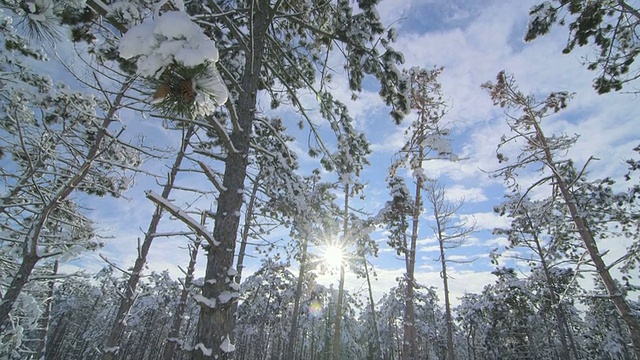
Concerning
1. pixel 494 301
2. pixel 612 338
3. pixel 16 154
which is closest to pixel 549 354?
pixel 612 338

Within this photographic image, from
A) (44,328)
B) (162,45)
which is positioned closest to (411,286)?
(162,45)

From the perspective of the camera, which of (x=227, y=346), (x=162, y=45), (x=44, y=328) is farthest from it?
(x=44, y=328)

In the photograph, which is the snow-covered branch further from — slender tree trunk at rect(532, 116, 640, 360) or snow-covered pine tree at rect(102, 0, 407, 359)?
slender tree trunk at rect(532, 116, 640, 360)

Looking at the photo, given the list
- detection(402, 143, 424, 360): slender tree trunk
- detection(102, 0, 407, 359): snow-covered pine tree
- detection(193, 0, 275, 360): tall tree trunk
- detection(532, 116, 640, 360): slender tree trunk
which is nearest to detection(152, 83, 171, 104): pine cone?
detection(102, 0, 407, 359): snow-covered pine tree

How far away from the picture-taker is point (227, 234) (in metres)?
3.35

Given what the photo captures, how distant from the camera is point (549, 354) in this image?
21.7m

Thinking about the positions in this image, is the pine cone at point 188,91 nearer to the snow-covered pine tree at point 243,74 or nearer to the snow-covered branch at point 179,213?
the snow-covered pine tree at point 243,74

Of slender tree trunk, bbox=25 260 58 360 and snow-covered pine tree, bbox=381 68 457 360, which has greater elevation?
snow-covered pine tree, bbox=381 68 457 360

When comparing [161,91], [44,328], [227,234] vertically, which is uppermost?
[161,91]

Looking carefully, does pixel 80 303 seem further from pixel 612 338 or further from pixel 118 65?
pixel 612 338

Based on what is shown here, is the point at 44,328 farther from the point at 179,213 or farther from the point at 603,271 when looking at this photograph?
the point at 603,271

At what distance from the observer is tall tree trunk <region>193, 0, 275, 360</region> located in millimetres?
2834

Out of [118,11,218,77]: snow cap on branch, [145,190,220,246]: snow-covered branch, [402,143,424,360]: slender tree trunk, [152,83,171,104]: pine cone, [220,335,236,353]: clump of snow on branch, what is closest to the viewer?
[118,11,218,77]: snow cap on branch

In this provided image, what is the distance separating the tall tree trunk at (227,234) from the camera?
2.83 metres
